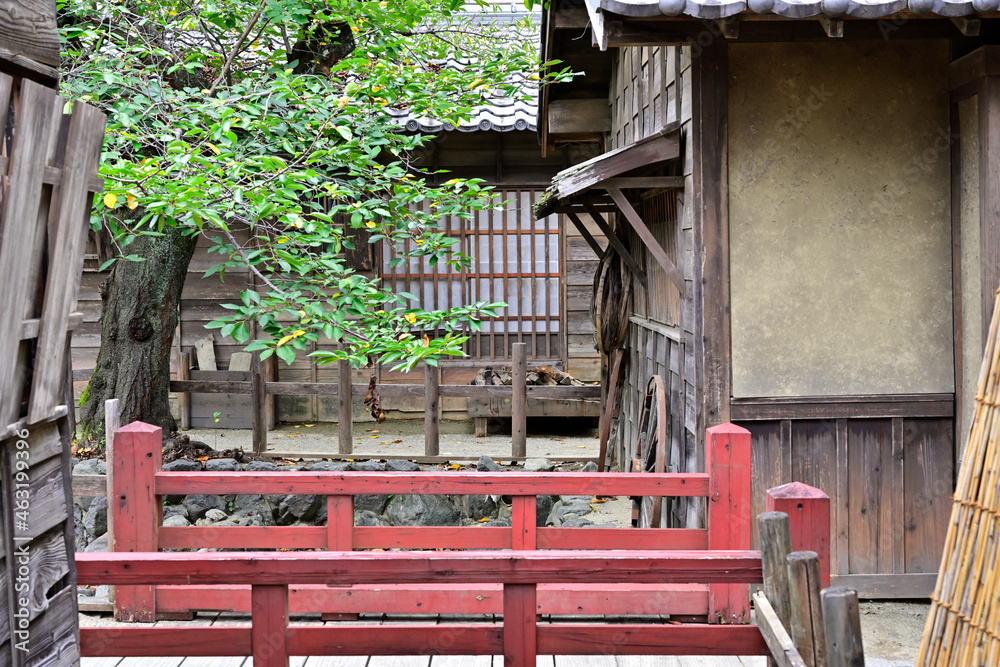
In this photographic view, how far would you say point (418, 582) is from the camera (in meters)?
2.88

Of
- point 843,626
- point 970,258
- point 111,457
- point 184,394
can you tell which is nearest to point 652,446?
point 970,258

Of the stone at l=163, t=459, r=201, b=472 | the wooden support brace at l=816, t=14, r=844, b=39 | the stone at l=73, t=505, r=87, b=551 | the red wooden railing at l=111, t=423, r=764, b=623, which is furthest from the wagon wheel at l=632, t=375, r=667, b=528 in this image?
the stone at l=73, t=505, r=87, b=551

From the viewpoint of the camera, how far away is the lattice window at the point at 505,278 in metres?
12.2

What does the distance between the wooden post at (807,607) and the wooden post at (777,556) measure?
10cm

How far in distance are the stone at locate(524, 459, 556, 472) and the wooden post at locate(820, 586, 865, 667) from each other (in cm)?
701

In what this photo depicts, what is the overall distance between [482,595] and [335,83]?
4.04 meters

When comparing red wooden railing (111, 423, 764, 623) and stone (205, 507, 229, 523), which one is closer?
red wooden railing (111, 423, 764, 623)

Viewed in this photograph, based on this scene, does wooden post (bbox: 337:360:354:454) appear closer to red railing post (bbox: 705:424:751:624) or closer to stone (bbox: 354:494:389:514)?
stone (bbox: 354:494:389:514)

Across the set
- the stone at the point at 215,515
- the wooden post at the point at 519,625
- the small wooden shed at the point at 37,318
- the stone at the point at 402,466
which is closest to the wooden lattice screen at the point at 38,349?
the small wooden shed at the point at 37,318

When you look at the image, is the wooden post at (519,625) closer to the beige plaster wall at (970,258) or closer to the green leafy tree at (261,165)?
the green leafy tree at (261,165)

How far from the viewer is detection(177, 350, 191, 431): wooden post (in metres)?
11.5

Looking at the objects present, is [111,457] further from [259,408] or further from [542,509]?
[259,408]

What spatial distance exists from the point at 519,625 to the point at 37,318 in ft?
5.78

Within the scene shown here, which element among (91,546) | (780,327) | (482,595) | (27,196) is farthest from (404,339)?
(27,196)
